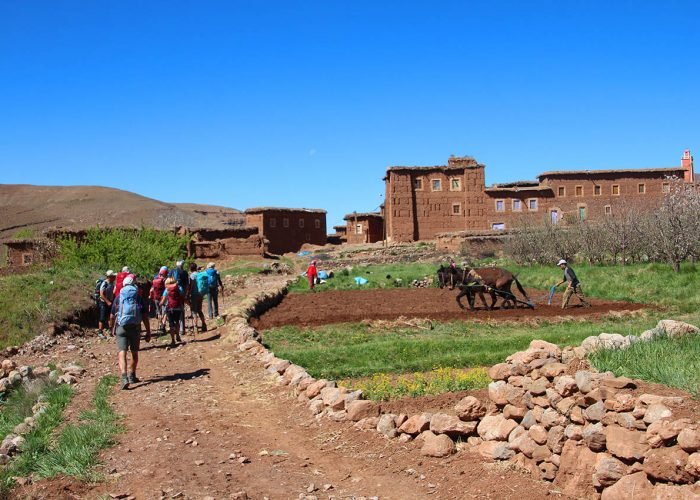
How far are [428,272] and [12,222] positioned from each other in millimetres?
78599

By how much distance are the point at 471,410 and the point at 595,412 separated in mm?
1765

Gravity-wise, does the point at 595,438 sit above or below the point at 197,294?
below

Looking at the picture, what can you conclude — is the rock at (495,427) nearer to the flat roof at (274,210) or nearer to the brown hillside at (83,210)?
the flat roof at (274,210)

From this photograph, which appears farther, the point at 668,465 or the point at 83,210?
the point at 83,210

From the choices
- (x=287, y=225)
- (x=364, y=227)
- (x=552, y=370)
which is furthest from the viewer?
(x=364, y=227)

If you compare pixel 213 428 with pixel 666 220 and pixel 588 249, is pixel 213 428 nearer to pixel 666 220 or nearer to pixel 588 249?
pixel 666 220

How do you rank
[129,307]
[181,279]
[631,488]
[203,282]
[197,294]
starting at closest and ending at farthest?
[631,488] < [129,307] < [181,279] < [197,294] < [203,282]

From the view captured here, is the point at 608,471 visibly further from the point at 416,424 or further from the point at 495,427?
the point at 416,424

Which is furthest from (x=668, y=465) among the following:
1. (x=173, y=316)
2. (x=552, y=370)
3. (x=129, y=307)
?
(x=173, y=316)

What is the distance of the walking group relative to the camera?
12258mm

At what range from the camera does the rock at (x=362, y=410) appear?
8970mm

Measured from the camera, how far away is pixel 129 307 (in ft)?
40.5

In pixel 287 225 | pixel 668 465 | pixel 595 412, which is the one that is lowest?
pixel 668 465

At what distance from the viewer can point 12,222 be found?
3725 inches
